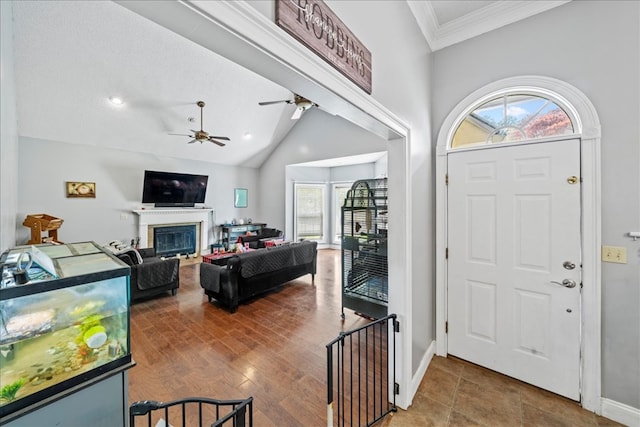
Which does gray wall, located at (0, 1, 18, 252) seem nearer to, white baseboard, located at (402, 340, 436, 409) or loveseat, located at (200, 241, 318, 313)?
loveseat, located at (200, 241, 318, 313)

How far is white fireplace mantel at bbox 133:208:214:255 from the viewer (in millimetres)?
6105

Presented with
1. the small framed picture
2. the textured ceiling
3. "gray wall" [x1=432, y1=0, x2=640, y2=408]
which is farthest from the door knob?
the small framed picture

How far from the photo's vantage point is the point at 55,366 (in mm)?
925

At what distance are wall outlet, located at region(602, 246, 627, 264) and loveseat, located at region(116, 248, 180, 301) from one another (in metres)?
4.90

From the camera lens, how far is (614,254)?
1873 millimetres

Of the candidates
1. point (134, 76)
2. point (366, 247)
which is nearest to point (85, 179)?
point (134, 76)

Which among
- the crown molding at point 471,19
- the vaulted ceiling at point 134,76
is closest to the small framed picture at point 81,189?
the vaulted ceiling at point 134,76

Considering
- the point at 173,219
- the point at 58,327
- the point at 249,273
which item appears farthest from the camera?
the point at 173,219

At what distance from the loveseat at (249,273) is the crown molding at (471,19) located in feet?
10.8

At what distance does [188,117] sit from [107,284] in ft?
17.7

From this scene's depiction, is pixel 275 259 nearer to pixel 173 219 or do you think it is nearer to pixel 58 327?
pixel 58 327

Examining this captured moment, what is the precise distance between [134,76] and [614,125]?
587 centimetres

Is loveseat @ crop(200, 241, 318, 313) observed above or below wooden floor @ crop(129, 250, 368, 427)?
above

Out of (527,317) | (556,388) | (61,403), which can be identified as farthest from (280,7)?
(556,388)
